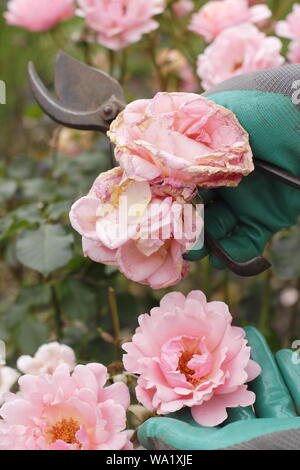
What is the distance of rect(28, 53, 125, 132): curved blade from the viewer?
0.77m

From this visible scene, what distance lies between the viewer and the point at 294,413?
0.69 metres

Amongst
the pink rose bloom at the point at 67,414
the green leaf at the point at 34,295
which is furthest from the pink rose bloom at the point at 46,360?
the green leaf at the point at 34,295

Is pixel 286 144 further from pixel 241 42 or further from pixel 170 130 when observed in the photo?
pixel 241 42

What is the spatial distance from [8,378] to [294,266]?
479mm

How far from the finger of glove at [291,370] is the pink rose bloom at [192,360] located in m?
0.04

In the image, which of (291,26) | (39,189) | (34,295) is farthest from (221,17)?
(34,295)

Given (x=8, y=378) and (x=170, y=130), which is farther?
(x=8, y=378)

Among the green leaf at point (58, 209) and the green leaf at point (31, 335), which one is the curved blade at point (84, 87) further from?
the green leaf at point (31, 335)

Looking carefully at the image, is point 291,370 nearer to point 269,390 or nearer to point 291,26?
point 269,390

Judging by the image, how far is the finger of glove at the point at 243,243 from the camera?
760 mm

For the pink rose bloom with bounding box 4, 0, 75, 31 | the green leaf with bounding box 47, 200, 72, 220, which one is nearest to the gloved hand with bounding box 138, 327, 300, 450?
the green leaf with bounding box 47, 200, 72, 220

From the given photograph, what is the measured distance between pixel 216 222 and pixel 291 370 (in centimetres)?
17

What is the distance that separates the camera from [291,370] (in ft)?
2.37

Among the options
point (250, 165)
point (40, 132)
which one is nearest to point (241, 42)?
point (250, 165)
